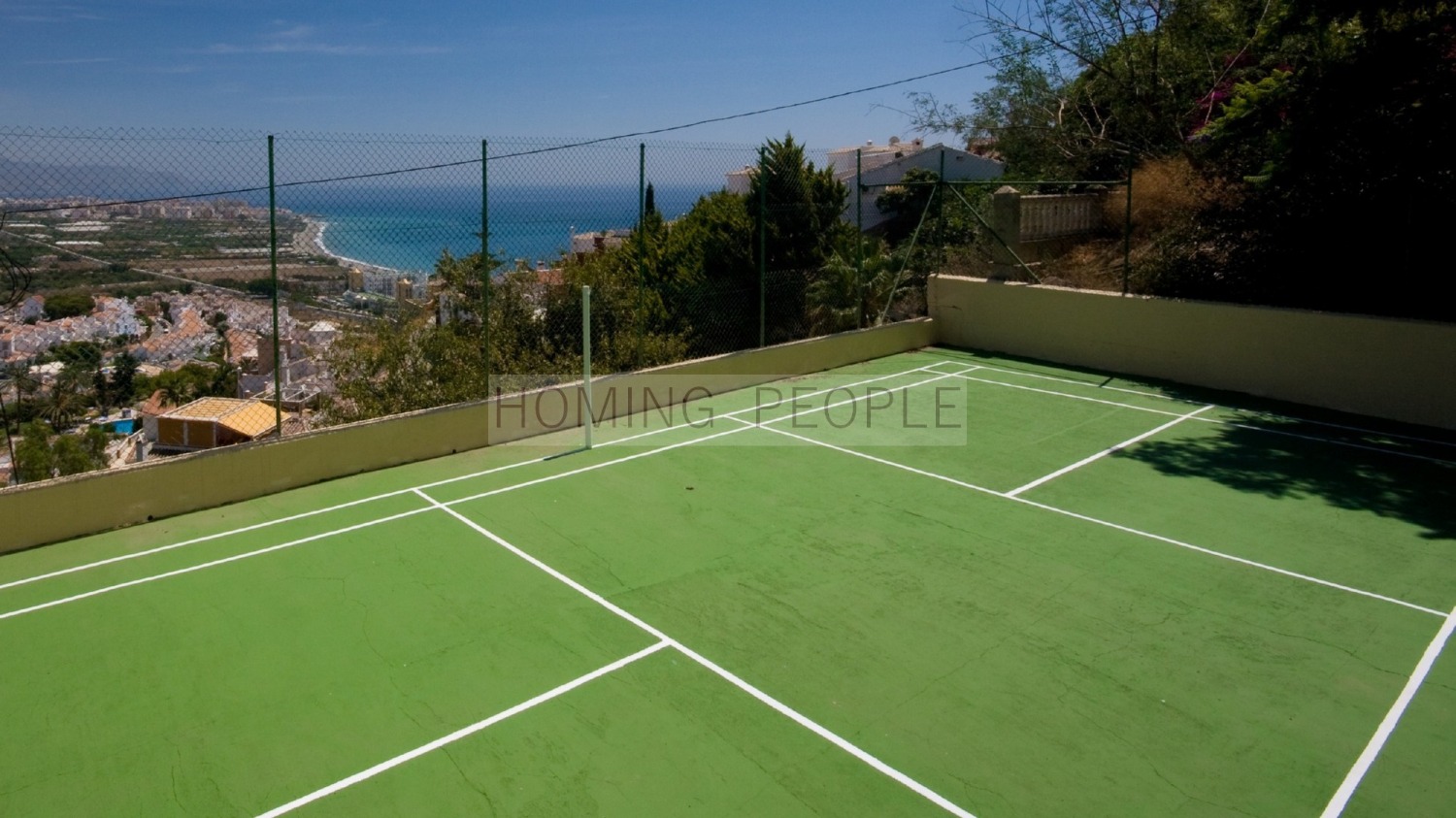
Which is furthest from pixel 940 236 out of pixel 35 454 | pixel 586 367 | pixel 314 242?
pixel 35 454

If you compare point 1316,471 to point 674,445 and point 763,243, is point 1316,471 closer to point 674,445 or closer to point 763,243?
point 674,445

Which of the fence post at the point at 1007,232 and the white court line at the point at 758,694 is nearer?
the white court line at the point at 758,694

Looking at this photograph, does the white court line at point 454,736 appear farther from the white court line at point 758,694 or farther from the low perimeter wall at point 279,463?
the low perimeter wall at point 279,463

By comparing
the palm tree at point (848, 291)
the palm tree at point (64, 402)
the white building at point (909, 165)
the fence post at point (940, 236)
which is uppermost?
the white building at point (909, 165)

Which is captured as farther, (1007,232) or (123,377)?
(1007,232)

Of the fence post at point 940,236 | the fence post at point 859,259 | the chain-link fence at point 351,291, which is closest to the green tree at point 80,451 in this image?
the chain-link fence at point 351,291
